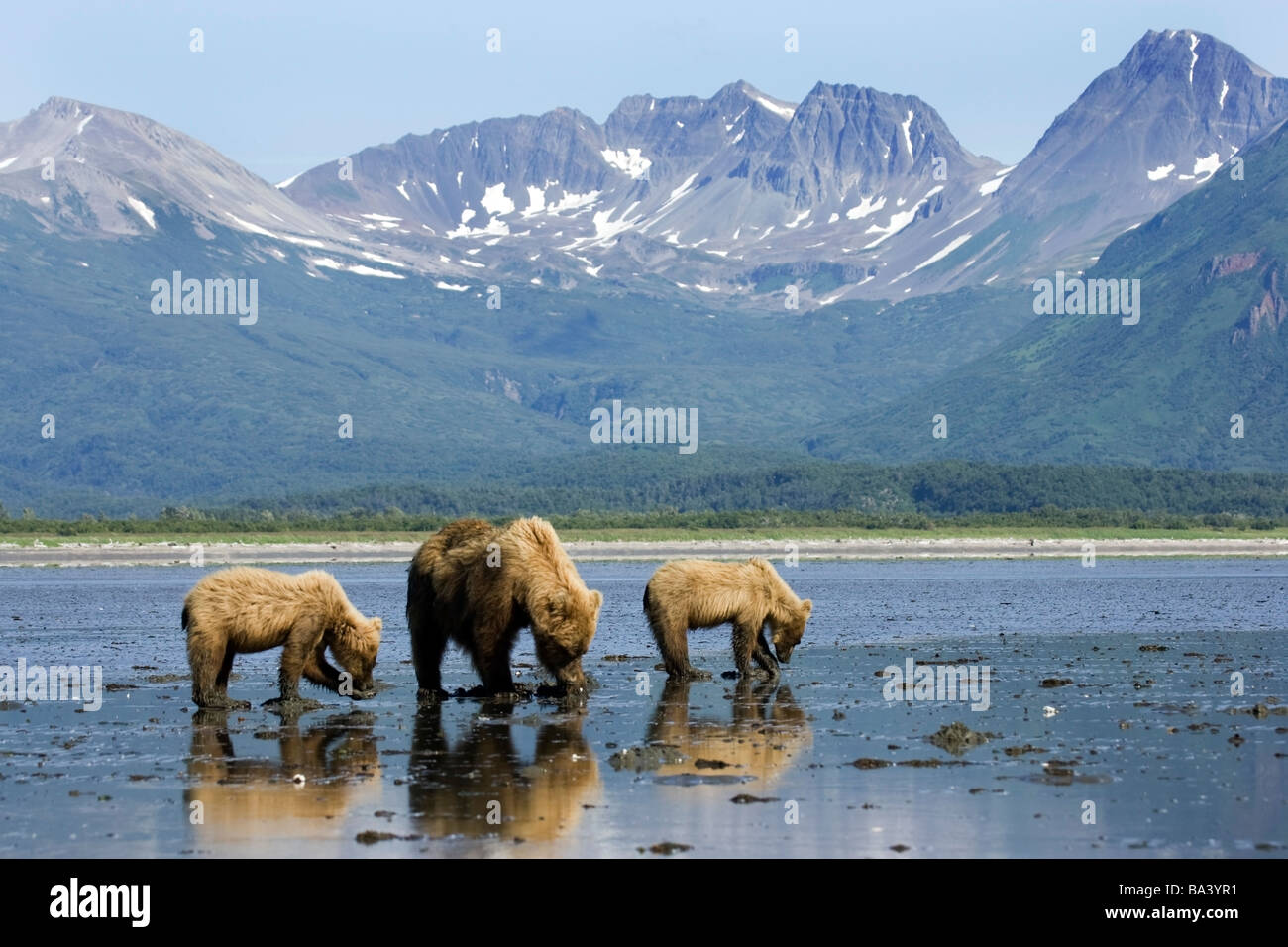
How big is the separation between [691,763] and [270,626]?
23.6 feet

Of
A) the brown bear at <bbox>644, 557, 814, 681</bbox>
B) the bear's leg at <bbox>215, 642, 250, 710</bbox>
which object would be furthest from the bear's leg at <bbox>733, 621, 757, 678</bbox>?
the bear's leg at <bbox>215, 642, 250, 710</bbox>

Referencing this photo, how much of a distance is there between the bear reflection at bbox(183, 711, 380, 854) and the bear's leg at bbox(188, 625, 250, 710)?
2.01 feet

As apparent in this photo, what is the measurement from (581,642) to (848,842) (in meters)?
9.59

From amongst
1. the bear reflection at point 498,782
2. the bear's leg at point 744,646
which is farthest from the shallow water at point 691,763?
the bear's leg at point 744,646

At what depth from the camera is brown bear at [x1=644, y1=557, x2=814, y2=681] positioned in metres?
27.8

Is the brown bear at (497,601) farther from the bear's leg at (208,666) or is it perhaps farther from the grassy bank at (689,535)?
the grassy bank at (689,535)

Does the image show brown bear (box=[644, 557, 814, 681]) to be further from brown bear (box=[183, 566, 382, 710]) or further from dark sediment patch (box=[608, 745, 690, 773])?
dark sediment patch (box=[608, 745, 690, 773])

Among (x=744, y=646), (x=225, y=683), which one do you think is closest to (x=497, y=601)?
(x=225, y=683)

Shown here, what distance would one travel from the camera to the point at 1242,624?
41.0m

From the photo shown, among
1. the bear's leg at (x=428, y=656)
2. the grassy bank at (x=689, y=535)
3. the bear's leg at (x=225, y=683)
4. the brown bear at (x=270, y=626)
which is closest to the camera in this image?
the brown bear at (x=270, y=626)

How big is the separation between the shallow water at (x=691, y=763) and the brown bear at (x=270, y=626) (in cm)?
68

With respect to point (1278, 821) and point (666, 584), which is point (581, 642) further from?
point (1278, 821)

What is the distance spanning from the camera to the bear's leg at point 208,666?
954 inches
